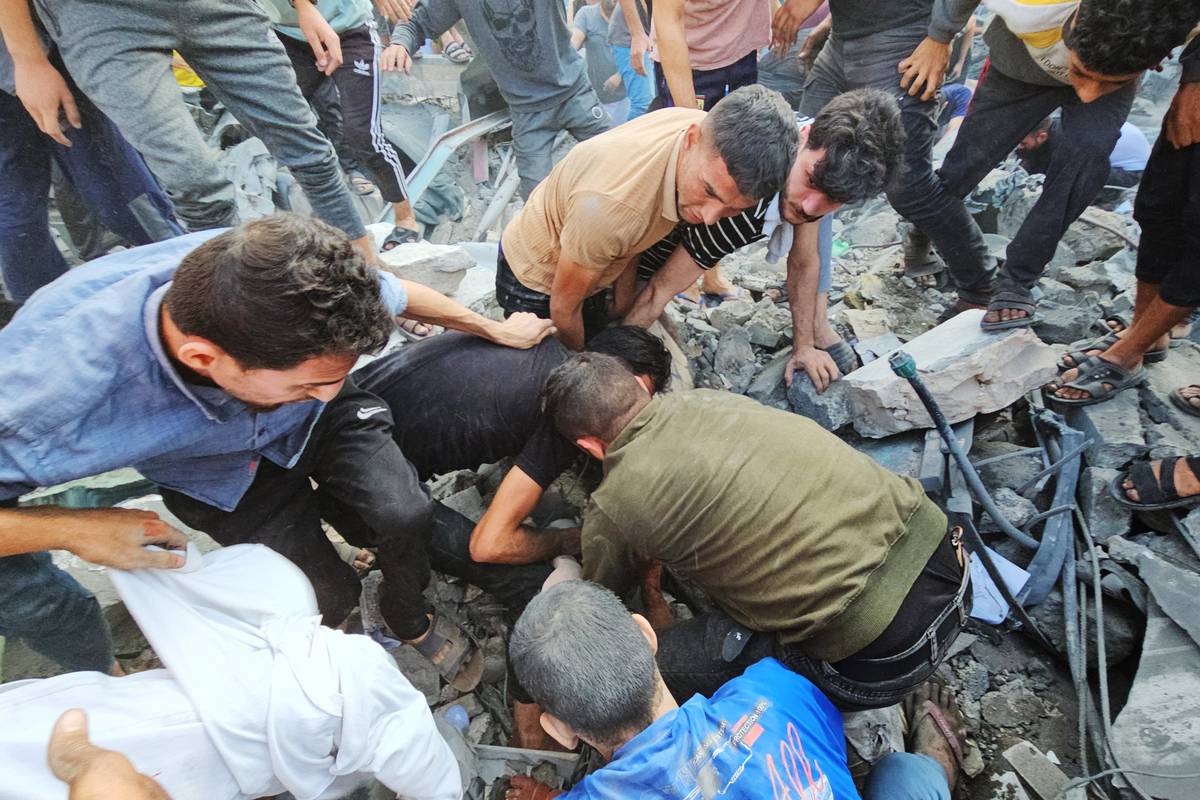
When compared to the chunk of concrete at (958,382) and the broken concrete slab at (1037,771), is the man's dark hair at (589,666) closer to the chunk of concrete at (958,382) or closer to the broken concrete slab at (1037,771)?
the broken concrete slab at (1037,771)

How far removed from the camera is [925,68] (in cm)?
299

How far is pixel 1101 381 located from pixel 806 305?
1340 millimetres

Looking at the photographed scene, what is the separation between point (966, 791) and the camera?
2.04 m

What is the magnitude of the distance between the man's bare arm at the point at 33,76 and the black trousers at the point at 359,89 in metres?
1.34

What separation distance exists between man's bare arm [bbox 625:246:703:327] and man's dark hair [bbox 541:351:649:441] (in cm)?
84

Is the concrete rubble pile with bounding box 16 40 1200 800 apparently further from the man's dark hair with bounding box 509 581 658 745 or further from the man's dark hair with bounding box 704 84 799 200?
the man's dark hair with bounding box 704 84 799 200

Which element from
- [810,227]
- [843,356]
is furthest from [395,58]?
[843,356]

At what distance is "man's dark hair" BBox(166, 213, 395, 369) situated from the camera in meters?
1.33

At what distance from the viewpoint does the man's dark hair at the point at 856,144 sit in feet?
7.33

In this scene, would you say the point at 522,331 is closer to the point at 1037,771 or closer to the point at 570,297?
the point at 570,297

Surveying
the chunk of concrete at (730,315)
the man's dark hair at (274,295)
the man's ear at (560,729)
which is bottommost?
the chunk of concrete at (730,315)

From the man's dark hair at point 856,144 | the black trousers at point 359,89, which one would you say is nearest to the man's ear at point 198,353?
the man's dark hair at point 856,144

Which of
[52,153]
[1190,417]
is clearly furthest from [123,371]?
[1190,417]

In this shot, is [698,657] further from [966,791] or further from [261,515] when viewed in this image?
[261,515]
